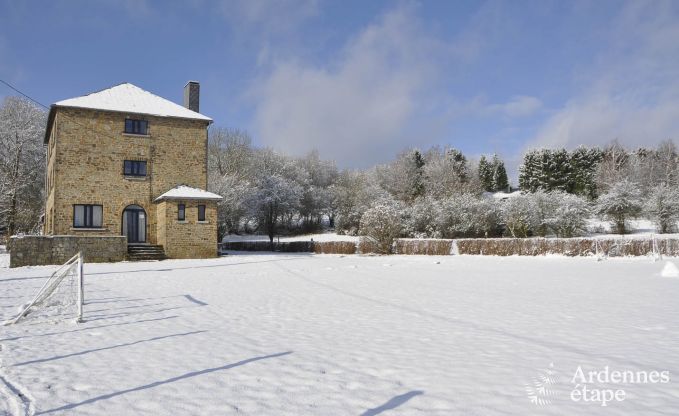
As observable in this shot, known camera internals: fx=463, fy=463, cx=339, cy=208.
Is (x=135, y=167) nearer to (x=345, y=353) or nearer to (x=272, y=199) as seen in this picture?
(x=272, y=199)

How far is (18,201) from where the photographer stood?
127ft

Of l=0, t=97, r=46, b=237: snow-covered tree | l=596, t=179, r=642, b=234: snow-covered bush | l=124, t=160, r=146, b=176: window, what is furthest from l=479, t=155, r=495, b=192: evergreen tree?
l=0, t=97, r=46, b=237: snow-covered tree

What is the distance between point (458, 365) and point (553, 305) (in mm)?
5197

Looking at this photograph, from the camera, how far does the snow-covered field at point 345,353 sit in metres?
4.16

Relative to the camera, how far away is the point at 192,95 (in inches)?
1244

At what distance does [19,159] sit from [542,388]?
43653 mm

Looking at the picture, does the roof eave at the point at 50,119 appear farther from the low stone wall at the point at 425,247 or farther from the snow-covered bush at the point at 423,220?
the snow-covered bush at the point at 423,220

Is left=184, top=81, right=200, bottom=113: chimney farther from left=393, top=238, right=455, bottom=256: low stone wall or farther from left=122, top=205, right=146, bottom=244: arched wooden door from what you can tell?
left=393, top=238, right=455, bottom=256: low stone wall

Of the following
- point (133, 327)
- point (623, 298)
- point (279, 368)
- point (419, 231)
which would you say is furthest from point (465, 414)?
point (419, 231)

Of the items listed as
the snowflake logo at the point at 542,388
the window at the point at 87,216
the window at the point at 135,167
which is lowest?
the snowflake logo at the point at 542,388

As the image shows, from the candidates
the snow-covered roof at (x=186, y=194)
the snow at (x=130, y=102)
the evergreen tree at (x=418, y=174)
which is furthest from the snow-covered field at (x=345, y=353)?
the evergreen tree at (x=418, y=174)

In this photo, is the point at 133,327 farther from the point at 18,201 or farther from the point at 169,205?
the point at 18,201

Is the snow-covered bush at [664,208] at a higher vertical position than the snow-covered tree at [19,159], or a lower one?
lower

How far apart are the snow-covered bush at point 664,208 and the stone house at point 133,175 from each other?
3977cm
